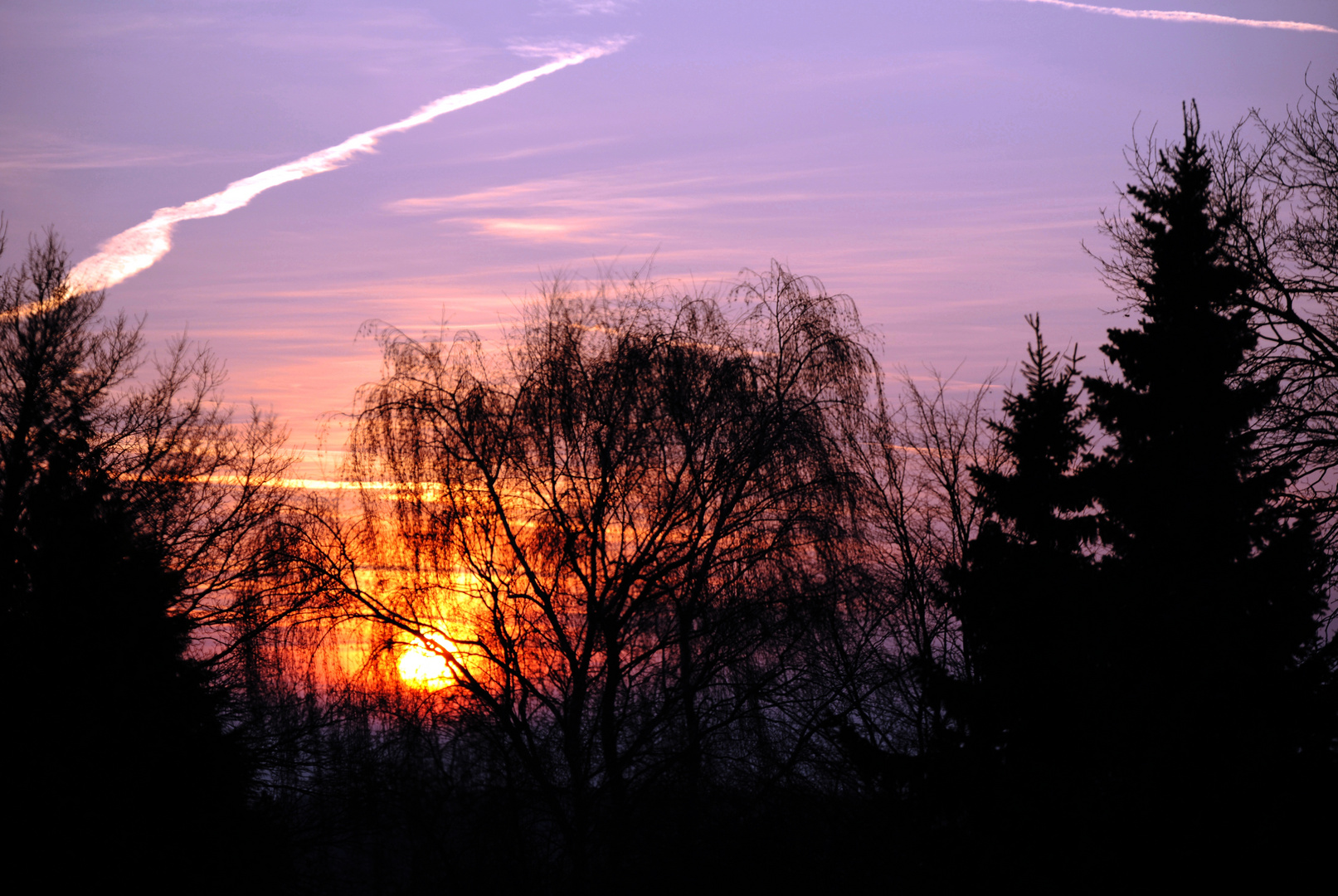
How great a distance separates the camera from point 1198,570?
10.4m

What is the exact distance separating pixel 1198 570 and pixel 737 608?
5.52 meters

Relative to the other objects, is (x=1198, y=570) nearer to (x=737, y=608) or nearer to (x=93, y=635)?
(x=737, y=608)

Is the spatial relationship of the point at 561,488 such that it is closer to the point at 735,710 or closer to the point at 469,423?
the point at 469,423

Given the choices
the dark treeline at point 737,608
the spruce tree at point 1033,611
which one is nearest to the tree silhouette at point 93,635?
the dark treeline at point 737,608

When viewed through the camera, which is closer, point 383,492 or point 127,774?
point 127,774

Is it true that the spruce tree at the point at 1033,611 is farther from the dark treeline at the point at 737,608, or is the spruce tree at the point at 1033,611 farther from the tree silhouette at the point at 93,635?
the tree silhouette at the point at 93,635

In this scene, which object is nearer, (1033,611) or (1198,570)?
(1198,570)

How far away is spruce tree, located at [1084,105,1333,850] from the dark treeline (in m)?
0.03

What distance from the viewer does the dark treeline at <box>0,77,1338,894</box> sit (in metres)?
10.3

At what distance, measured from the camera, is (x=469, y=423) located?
13164mm

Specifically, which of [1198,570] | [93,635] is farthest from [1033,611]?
[93,635]

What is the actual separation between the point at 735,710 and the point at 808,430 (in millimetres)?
3970

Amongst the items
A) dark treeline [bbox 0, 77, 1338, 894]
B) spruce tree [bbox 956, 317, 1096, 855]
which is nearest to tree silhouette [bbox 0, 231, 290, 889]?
dark treeline [bbox 0, 77, 1338, 894]

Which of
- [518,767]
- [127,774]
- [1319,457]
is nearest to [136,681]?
[127,774]
